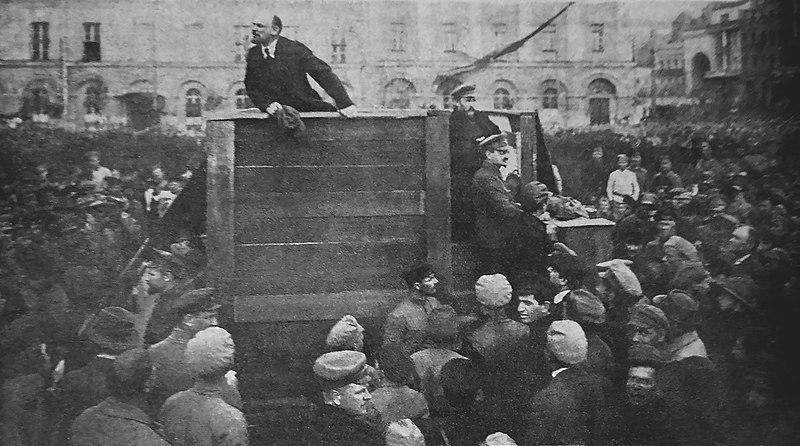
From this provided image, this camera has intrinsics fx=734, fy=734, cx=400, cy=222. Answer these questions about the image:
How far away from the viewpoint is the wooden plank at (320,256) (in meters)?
4.47

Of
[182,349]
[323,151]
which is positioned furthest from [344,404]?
[323,151]

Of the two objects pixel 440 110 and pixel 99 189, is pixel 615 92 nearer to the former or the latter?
pixel 440 110

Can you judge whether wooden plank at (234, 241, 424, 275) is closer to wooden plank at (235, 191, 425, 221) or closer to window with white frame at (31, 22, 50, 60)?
wooden plank at (235, 191, 425, 221)

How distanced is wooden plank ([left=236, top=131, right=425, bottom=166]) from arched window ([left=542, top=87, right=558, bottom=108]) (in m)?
0.87

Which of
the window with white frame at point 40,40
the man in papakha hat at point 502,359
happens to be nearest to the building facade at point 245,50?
the window with white frame at point 40,40

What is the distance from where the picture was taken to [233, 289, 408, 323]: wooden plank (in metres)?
4.44

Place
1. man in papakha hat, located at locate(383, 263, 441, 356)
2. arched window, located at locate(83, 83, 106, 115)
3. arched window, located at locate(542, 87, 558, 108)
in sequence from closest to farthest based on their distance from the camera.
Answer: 1. man in papakha hat, located at locate(383, 263, 441, 356)
2. arched window, located at locate(83, 83, 106, 115)
3. arched window, located at locate(542, 87, 558, 108)

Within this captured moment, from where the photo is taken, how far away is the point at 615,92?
4887 mm

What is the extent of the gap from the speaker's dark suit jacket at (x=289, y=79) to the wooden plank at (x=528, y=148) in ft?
3.70

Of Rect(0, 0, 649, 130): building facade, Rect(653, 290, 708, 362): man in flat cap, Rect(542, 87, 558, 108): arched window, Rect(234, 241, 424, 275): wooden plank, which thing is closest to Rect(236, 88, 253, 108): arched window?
Rect(0, 0, 649, 130): building facade

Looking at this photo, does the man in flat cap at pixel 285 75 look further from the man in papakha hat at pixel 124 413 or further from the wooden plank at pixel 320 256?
the man in papakha hat at pixel 124 413

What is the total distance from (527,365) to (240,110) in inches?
94.3

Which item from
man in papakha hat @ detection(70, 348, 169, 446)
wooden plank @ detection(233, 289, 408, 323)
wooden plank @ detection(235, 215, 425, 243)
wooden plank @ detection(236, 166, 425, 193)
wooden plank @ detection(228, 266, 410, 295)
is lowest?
man in papakha hat @ detection(70, 348, 169, 446)

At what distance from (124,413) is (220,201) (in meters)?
1.35
